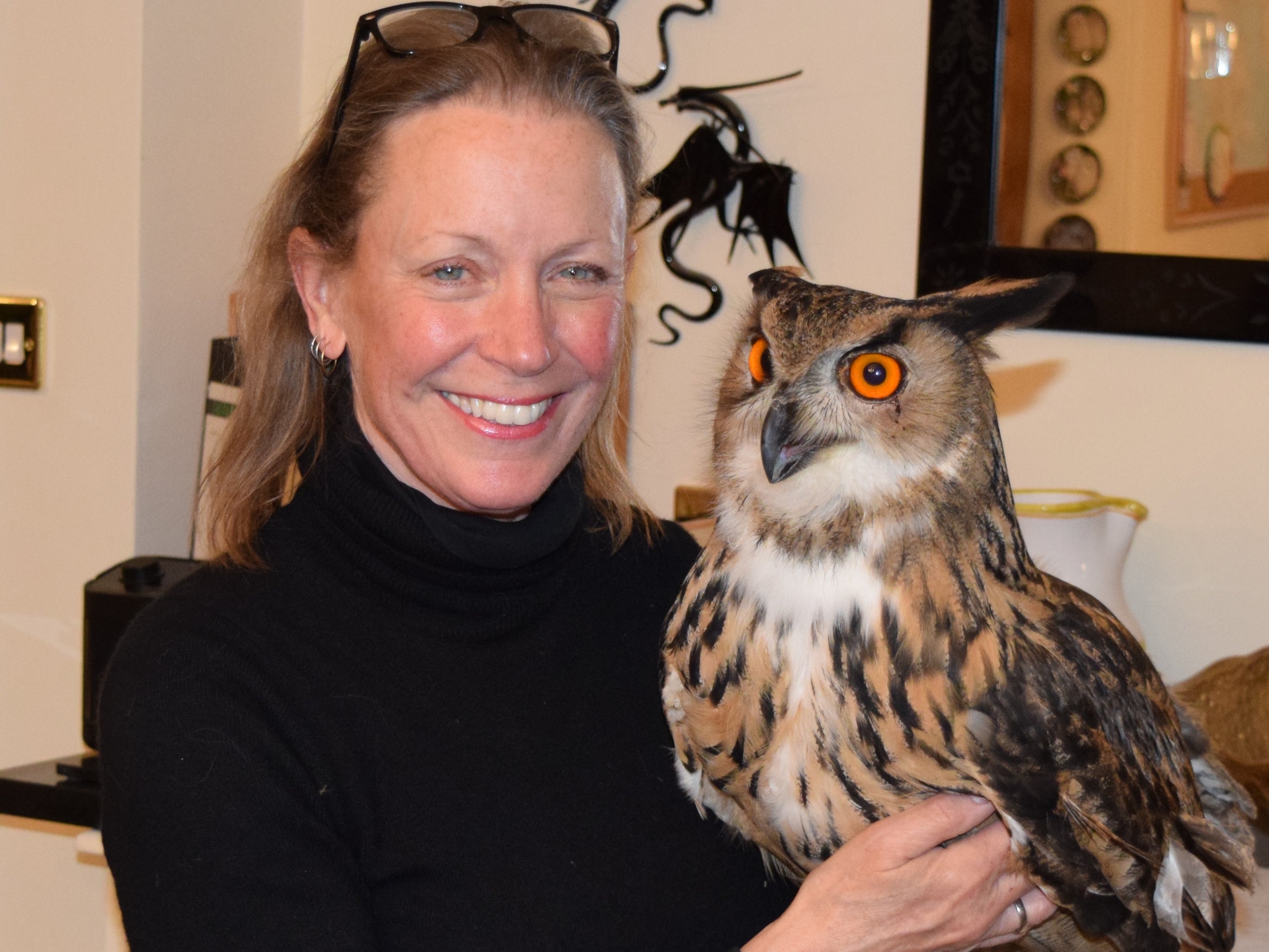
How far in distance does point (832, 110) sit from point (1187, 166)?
1.92 feet

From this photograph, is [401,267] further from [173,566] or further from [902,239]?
[902,239]

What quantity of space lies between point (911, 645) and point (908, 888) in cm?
19

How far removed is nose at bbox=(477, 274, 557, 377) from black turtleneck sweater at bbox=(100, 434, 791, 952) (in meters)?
0.19

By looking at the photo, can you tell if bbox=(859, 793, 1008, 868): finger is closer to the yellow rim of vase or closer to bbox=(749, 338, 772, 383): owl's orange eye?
bbox=(749, 338, 772, 383): owl's orange eye

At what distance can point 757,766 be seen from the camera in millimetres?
1034

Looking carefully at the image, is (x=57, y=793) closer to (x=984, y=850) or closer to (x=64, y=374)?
(x=64, y=374)

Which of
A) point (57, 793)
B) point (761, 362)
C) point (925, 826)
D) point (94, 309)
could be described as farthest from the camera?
point (94, 309)

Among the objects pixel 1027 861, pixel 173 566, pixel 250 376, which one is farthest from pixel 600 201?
pixel 173 566

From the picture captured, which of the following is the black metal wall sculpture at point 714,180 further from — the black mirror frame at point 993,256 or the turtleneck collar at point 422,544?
the turtleneck collar at point 422,544

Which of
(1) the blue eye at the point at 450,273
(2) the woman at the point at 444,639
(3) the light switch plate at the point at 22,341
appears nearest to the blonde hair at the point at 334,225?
(2) the woman at the point at 444,639

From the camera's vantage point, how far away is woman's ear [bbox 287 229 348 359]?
3.85 ft

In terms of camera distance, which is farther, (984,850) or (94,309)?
(94,309)

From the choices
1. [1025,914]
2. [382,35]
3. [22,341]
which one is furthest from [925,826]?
[22,341]

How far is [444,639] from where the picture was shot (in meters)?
1.13
